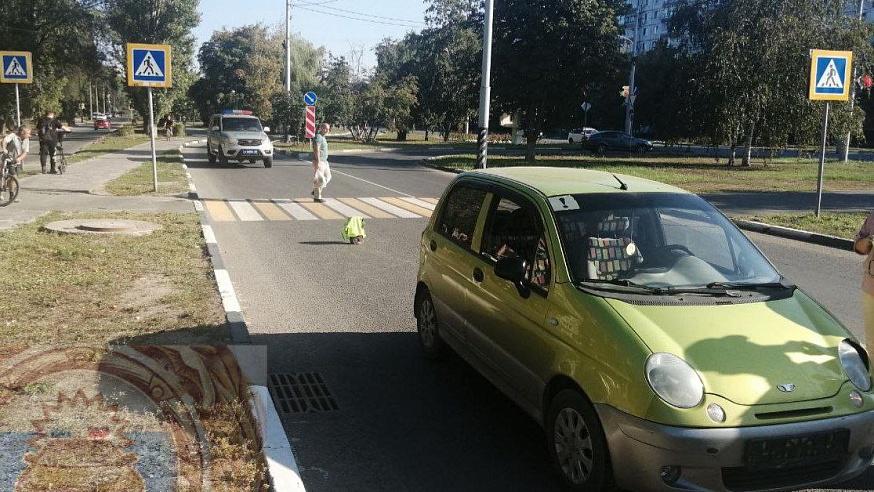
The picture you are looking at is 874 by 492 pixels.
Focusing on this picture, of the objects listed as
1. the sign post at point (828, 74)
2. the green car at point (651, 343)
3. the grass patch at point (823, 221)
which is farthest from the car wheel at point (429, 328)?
the sign post at point (828, 74)

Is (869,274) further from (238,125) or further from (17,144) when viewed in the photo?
(238,125)

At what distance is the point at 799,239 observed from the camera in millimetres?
13711

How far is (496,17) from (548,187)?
2919 centimetres

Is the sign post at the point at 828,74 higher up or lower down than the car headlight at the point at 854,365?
higher up

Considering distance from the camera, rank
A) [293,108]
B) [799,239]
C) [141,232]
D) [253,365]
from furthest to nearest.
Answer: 1. [293,108]
2. [799,239]
3. [141,232]
4. [253,365]

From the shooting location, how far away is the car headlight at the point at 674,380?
3.57 metres

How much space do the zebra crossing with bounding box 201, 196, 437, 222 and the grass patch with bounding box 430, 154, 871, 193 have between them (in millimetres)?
9145

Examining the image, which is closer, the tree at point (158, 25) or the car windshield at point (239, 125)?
the car windshield at point (239, 125)

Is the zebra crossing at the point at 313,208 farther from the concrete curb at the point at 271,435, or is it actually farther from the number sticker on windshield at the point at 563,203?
the number sticker on windshield at the point at 563,203

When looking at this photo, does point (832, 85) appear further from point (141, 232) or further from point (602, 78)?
point (602, 78)

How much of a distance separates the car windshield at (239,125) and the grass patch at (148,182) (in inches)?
91.5

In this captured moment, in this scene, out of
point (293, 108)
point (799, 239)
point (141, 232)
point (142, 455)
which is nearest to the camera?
point (142, 455)

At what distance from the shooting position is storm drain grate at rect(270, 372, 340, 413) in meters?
5.21

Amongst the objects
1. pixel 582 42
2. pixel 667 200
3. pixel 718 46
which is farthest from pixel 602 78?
pixel 667 200
